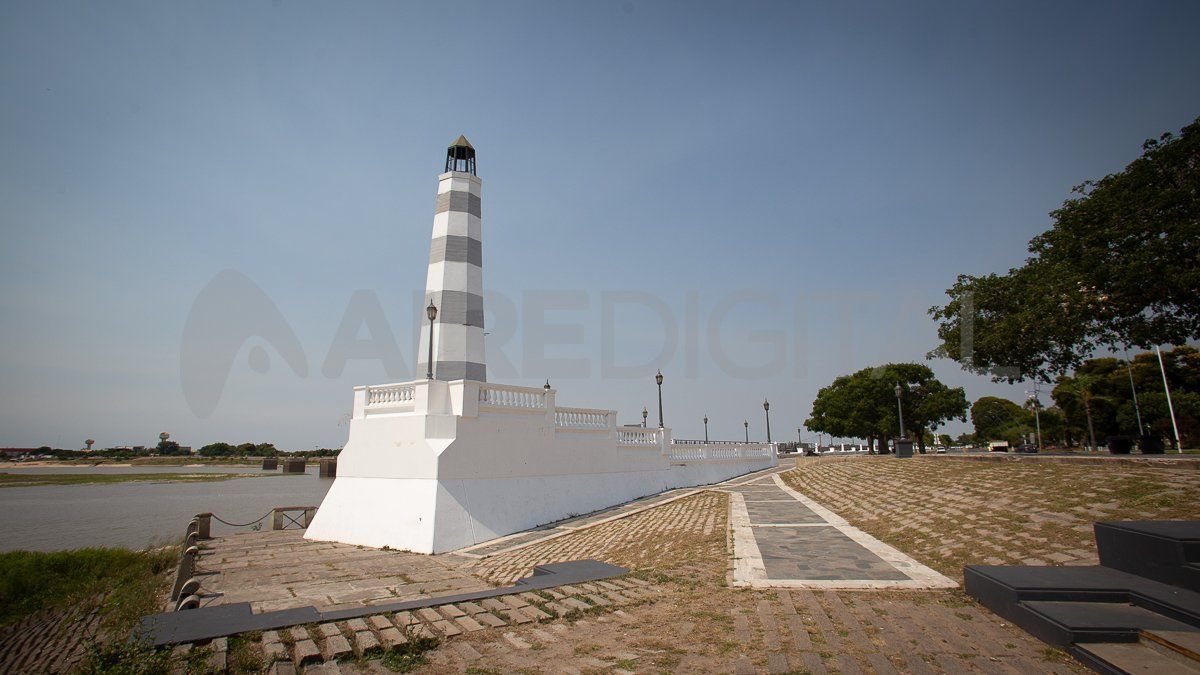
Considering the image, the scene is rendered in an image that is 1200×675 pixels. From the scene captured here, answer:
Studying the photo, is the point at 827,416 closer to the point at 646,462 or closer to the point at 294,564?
the point at 646,462

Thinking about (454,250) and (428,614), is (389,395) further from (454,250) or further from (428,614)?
(428,614)

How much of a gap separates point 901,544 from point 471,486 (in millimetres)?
10058

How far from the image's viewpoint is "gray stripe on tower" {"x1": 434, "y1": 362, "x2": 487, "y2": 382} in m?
17.4

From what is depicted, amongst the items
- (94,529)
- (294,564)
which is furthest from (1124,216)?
(94,529)

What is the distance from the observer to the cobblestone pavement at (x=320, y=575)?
8391 millimetres

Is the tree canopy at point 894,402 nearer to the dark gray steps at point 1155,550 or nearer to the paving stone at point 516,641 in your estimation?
the dark gray steps at point 1155,550

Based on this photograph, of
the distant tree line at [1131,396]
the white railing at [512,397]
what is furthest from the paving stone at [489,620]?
the distant tree line at [1131,396]

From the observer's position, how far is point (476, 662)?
4.54 metres

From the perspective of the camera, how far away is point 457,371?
17.5 metres

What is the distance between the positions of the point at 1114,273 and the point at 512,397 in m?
16.5

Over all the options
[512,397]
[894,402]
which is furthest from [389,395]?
[894,402]

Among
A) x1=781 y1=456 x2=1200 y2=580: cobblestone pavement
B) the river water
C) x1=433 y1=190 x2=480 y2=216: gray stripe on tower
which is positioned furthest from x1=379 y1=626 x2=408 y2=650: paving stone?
the river water

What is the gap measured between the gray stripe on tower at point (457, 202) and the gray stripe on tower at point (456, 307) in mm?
3038

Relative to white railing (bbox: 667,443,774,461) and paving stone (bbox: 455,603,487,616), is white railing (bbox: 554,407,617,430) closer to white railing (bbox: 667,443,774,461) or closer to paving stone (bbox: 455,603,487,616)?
white railing (bbox: 667,443,774,461)
